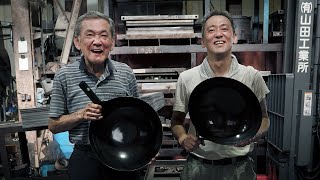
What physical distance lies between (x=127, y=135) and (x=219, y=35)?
0.57 meters

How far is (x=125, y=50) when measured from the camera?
117 inches

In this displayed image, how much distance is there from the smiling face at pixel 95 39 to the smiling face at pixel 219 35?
42 cm

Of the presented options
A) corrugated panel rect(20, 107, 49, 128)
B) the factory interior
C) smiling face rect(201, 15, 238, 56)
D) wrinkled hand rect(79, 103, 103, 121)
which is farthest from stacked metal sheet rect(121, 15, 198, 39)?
wrinkled hand rect(79, 103, 103, 121)

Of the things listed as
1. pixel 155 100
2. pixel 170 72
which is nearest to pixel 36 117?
pixel 155 100

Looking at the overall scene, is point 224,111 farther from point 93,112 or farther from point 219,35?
point 93,112

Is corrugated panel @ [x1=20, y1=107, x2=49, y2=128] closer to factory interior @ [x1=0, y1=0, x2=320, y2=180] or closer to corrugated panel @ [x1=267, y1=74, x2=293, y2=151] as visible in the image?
factory interior @ [x1=0, y1=0, x2=320, y2=180]

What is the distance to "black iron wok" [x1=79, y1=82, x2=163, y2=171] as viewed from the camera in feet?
3.81

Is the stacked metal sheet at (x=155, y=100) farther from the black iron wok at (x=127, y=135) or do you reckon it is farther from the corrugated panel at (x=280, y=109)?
the corrugated panel at (x=280, y=109)

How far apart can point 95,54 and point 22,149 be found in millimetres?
1801

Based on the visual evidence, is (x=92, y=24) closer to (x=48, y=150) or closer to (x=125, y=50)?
(x=125, y=50)

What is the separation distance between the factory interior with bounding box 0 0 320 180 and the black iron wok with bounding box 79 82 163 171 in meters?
0.75

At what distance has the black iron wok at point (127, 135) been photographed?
116cm

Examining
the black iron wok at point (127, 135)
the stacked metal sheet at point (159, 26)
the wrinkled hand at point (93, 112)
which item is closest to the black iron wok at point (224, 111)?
the black iron wok at point (127, 135)

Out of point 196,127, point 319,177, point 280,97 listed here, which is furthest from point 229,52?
point 319,177
